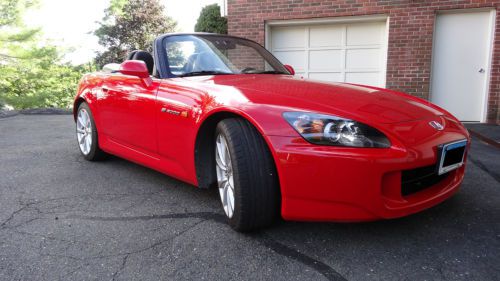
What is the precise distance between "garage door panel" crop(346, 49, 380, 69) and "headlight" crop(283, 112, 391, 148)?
7050 millimetres

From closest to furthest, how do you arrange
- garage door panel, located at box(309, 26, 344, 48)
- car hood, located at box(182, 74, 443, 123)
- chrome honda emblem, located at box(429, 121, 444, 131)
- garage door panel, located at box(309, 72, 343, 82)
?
car hood, located at box(182, 74, 443, 123)
chrome honda emblem, located at box(429, 121, 444, 131)
garage door panel, located at box(309, 26, 344, 48)
garage door panel, located at box(309, 72, 343, 82)

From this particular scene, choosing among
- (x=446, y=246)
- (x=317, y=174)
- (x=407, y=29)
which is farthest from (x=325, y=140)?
(x=407, y=29)

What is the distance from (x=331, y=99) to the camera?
8.41ft

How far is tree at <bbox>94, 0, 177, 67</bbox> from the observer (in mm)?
20812

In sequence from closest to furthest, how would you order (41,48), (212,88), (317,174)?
(317,174), (212,88), (41,48)

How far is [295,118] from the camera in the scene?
237 centimetres

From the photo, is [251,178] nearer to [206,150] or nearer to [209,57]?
[206,150]

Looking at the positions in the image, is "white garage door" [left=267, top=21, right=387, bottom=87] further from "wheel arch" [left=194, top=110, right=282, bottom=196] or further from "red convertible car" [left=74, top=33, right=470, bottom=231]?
"wheel arch" [left=194, top=110, right=282, bottom=196]

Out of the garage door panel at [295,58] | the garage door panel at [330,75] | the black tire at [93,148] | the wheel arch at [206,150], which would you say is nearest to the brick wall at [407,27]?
the garage door panel at [295,58]

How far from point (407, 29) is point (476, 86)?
177 centimetres

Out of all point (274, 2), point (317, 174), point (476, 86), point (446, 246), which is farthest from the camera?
point (274, 2)

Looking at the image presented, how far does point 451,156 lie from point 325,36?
22.6ft

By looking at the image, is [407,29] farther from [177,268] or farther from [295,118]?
[177,268]

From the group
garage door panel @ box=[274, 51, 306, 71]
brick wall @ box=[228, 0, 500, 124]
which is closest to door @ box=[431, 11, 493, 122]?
brick wall @ box=[228, 0, 500, 124]
